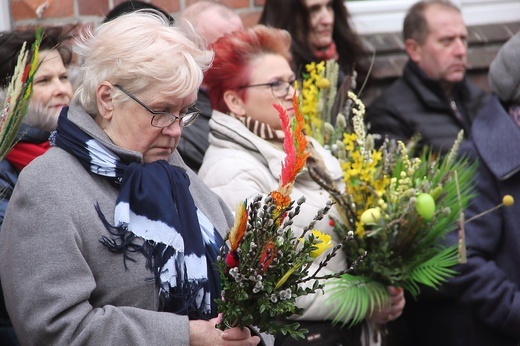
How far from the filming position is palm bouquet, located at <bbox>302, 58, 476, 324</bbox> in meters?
3.92

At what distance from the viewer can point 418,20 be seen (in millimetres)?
5641

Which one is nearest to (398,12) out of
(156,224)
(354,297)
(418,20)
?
(418,20)

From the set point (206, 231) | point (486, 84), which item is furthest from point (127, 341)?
point (486, 84)

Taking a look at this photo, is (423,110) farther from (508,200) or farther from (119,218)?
(119,218)

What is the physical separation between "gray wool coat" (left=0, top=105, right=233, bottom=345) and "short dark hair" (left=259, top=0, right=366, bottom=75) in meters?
2.20

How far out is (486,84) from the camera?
6066 millimetres

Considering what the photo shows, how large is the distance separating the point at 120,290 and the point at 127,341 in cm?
16

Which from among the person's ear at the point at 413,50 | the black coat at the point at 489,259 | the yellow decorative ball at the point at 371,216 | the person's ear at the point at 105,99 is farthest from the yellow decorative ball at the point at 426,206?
the person's ear at the point at 413,50

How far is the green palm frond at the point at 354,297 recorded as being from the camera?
3889mm

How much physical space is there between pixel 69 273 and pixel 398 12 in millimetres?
3878

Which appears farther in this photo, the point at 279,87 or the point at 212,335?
the point at 279,87

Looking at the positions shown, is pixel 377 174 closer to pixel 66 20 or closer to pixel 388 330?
pixel 388 330

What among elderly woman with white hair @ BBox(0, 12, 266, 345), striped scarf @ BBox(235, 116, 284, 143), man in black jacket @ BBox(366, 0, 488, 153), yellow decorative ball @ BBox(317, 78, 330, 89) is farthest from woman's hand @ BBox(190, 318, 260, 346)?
man in black jacket @ BBox(366, 0, 488, 153)

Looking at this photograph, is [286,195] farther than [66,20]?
No
